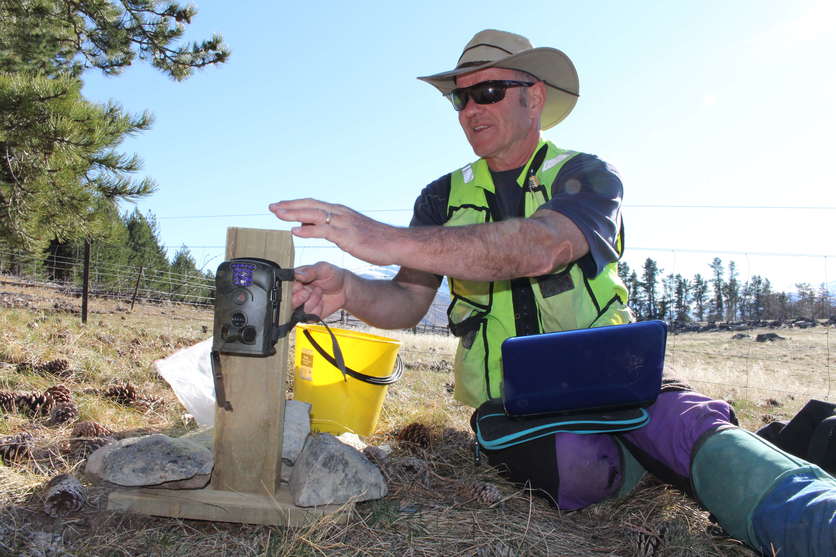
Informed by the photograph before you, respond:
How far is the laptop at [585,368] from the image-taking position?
1975 mm

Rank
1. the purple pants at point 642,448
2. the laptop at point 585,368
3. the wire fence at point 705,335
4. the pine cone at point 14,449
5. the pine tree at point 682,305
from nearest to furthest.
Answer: the laptop at point 585,368
the purple pants at point 642,448
the pine cone at point 14,449
the wire fence at point 705,335
the pine tree at point 682,305

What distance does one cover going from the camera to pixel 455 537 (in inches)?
70.4

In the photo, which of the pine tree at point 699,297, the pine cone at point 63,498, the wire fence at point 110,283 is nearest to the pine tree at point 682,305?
the pine tree at point 699,297

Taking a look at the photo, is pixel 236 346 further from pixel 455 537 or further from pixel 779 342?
pixel 779 342

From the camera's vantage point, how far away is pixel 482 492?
7.10 ft

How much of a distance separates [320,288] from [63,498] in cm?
114

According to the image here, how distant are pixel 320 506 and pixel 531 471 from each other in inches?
32.8

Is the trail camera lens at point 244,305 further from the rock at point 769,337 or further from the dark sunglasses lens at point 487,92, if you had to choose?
the rock at point 769,337

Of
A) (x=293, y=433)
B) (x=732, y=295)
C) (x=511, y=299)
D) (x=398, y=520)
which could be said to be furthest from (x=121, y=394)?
(x=732, y=295)

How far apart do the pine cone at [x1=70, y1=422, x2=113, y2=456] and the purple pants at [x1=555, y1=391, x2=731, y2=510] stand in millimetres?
1896

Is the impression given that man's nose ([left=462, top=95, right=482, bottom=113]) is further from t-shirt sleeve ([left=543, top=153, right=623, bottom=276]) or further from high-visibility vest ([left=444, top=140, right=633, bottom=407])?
t-shirt sleeve ([left=543, top=153, right=623, bottom=276])

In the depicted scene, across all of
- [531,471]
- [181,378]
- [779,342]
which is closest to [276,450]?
[531,471]

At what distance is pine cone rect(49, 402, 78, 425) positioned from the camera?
109 inches

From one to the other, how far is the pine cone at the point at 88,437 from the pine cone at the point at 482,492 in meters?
1.52
